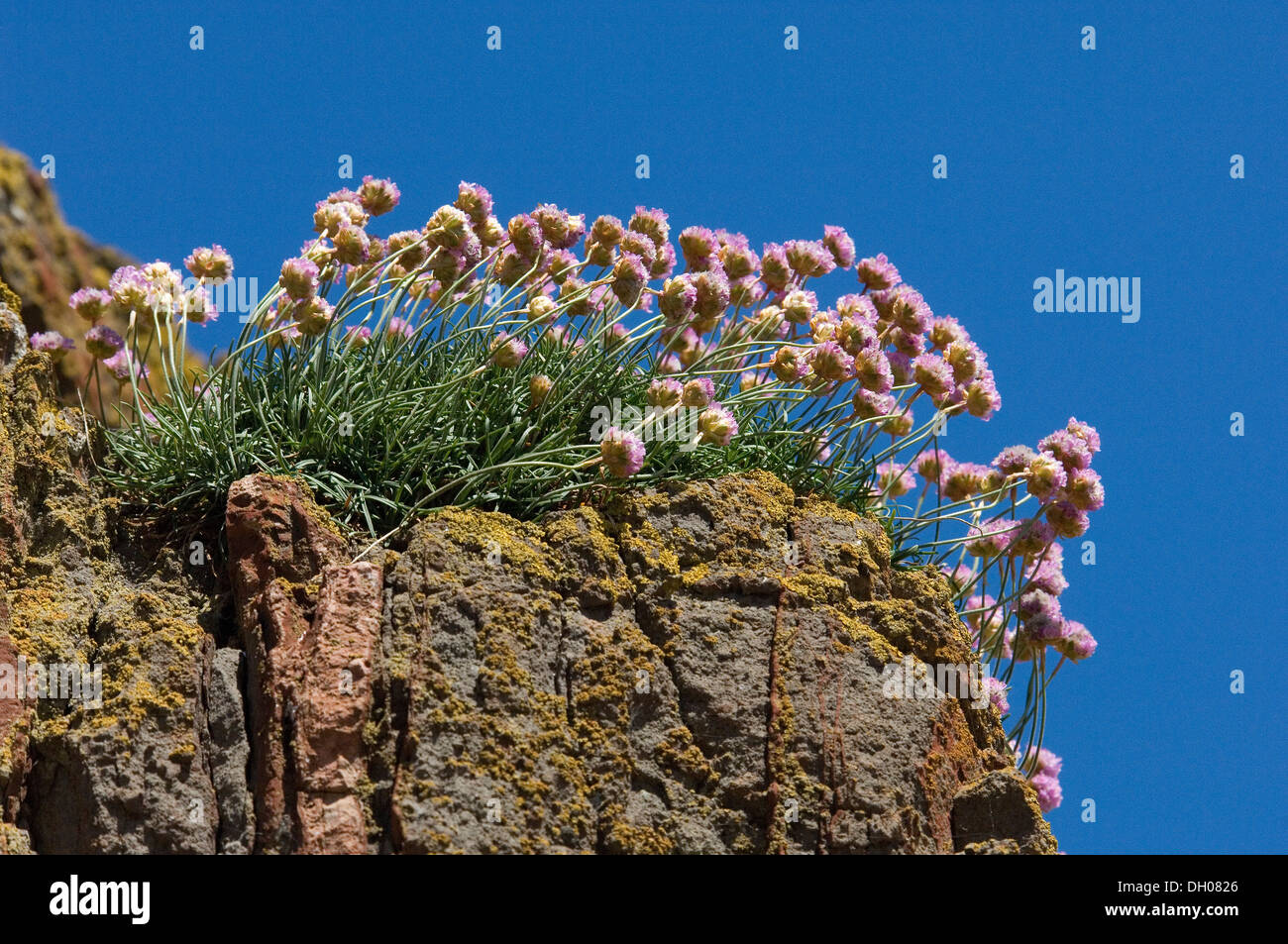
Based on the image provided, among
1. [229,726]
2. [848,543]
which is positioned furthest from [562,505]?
[229,726]

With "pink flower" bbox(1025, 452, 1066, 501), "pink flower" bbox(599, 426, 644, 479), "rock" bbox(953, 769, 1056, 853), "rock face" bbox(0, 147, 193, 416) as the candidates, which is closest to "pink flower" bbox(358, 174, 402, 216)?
"pink flower" bbox(599, 426, 644, 479)

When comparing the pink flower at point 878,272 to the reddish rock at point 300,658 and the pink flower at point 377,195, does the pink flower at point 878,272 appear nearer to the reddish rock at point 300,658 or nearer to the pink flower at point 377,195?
the pink flower at point 377,195

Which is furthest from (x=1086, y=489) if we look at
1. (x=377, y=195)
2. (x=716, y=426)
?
(x=377, y=195)

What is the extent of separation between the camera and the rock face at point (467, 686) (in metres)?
3.94

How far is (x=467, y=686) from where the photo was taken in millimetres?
4035

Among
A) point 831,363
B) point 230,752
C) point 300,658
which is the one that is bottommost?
point 230,752

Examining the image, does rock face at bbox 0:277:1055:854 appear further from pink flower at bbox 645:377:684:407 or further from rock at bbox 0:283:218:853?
pink flower at bbox 645:377:684:407

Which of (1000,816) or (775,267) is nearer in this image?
(1000,816)

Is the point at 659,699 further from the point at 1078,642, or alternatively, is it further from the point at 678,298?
the point at 1078,642

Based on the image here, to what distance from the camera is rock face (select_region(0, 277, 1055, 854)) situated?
12.9 ft

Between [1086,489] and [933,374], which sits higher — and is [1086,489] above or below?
below

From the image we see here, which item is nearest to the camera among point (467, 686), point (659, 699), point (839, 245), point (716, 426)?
point (467, 686)

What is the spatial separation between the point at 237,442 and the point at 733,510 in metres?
1.77
